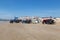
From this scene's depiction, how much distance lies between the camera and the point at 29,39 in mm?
14250

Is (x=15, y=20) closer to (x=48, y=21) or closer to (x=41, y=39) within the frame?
(x=48, y=21)

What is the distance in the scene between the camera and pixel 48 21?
4619 centimetres

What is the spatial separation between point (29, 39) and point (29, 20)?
1664 inches

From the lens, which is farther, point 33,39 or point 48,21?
point 48,21

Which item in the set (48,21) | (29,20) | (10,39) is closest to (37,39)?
(10,39)

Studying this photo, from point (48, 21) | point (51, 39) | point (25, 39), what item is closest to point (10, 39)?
point (25, 39)

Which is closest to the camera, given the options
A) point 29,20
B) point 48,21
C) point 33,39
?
point 33,39

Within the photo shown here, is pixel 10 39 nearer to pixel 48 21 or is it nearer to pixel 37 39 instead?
pixel 37 39

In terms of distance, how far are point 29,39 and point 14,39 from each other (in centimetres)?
133

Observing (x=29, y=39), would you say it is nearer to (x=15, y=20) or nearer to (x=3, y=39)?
(x=3, y=39)

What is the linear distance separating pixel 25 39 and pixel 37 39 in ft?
3.48

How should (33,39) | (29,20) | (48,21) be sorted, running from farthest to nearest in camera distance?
(29,20) → (48,21) → (33,39)

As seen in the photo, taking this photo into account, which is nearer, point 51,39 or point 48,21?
point 51,39

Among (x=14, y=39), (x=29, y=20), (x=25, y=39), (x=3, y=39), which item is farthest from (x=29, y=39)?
(x=29, y=20)
